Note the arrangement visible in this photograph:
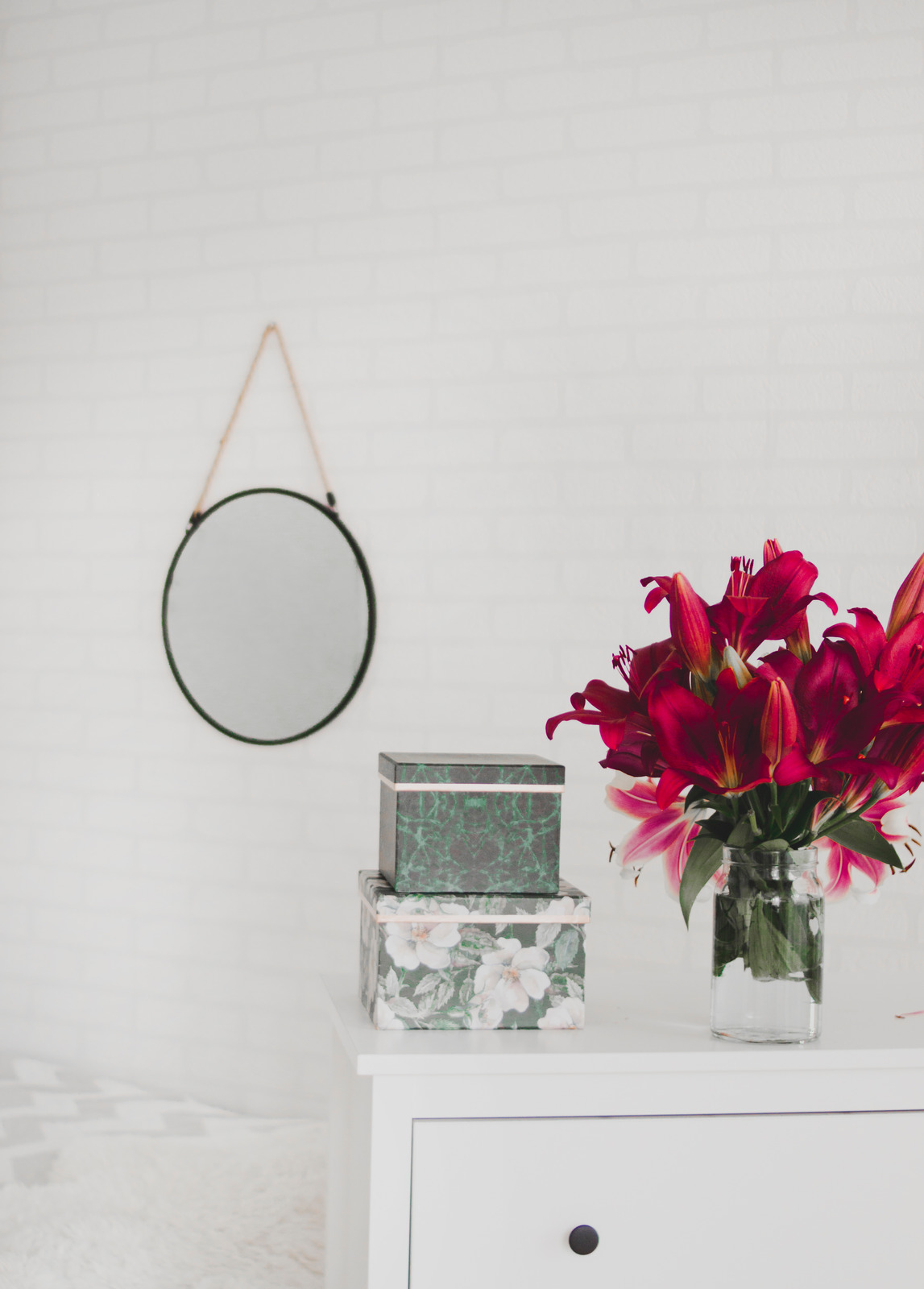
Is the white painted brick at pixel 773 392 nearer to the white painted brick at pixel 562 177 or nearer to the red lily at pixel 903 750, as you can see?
the white painted brick at pixel 562 177

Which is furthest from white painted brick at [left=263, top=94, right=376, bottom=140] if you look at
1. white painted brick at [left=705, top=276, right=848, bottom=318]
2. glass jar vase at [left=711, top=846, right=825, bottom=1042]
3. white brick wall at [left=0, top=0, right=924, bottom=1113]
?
glass jar vase at [left=711, top=846, right=825, bottom=1042]

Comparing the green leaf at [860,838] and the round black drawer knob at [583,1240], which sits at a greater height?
the green leaf at [860,838]

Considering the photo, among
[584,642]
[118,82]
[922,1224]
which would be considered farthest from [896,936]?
[118,82]

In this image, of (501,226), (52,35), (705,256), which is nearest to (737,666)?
(705,256)

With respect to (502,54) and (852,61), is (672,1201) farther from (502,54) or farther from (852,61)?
(502,54)

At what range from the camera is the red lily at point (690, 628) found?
3.23 ft

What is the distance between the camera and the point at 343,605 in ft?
7.27

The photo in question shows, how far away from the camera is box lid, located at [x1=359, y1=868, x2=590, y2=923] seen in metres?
1.08

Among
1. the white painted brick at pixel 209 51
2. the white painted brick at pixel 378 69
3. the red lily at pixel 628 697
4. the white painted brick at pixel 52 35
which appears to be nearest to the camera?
the red lily at pixel 628 697

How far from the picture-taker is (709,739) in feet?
3.16

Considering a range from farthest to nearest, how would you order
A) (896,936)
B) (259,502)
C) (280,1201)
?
(259,502) < (896,936) < (280,1201)

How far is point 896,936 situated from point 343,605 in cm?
117

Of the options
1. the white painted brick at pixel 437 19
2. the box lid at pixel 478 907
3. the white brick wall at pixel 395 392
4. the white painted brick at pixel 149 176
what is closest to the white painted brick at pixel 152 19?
the white brick wall at pixel 395 392

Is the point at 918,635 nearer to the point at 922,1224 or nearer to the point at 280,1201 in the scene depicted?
the point at 922,1224
